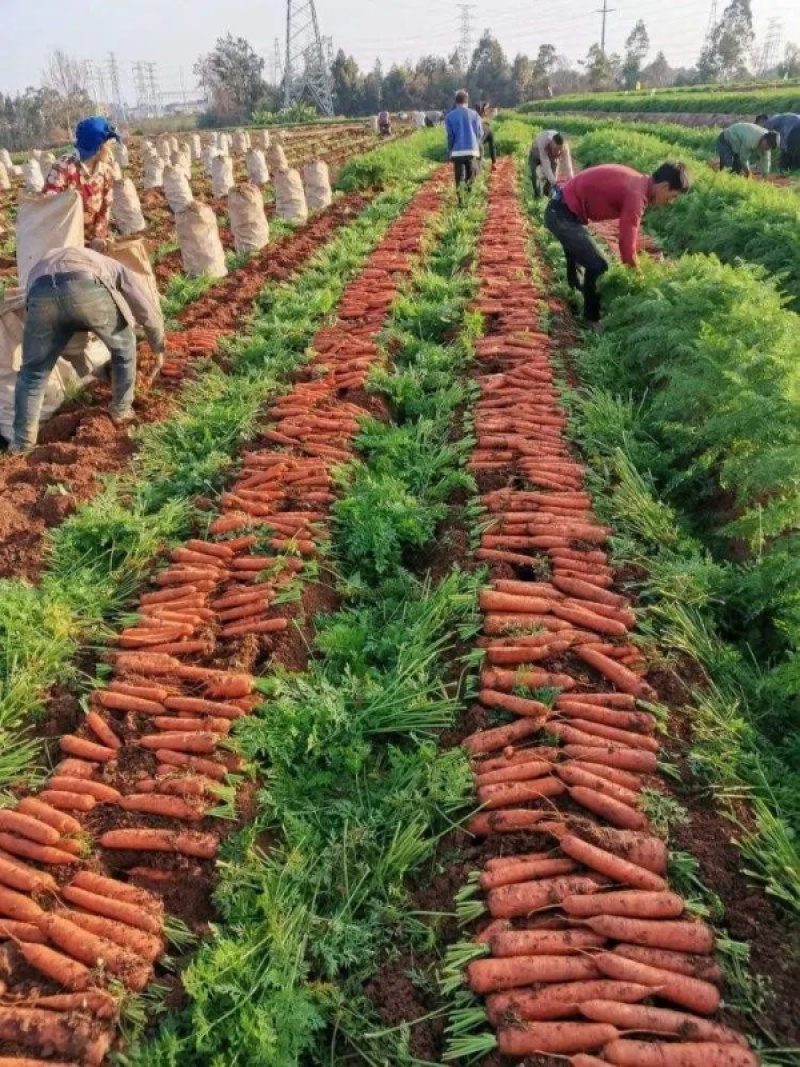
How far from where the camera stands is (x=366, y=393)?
5586mm

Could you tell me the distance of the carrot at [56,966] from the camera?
6.95 ft

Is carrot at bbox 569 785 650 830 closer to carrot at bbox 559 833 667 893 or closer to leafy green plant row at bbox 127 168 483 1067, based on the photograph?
carrot at bbox 559 833 667 893

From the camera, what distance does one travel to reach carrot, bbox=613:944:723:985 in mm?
2078

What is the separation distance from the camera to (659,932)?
2158 millimetres

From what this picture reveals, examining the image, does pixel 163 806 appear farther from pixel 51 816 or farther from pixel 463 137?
pixel 463 137

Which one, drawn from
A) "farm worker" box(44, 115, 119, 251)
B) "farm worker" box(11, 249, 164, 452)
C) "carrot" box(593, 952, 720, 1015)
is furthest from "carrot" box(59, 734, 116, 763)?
"farm worker" box(44, 115, 119, 251)

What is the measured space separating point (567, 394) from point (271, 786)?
3626 mm

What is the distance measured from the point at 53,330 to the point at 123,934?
3.97 meters

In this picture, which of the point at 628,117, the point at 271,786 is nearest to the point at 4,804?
the point at 271,786

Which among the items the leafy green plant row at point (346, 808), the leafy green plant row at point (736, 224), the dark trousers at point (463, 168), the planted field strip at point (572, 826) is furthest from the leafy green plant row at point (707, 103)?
the leafy green plant row at point (346, 808)

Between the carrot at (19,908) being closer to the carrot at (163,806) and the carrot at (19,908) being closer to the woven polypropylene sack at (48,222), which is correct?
the carrot at (163,806)

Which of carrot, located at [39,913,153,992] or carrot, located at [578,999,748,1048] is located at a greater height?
carrot, located at [39,913,153,992]

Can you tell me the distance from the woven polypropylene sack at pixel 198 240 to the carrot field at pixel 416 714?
363 cm

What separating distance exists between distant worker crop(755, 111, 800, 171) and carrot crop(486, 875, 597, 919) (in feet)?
58.6
